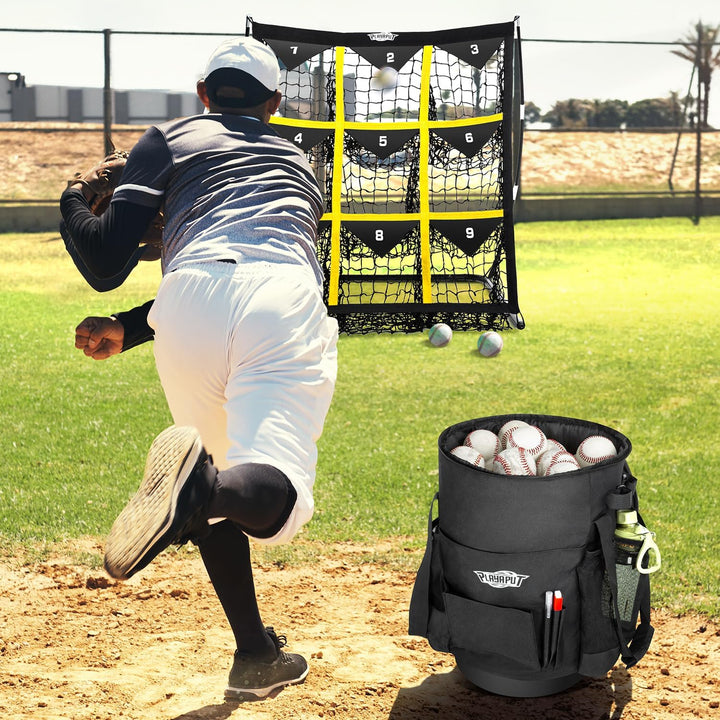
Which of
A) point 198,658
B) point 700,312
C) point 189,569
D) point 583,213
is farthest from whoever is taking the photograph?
point 583,213

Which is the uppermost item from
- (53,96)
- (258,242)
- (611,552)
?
(53,96)

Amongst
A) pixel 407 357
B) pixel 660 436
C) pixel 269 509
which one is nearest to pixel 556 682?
pixel 269 509

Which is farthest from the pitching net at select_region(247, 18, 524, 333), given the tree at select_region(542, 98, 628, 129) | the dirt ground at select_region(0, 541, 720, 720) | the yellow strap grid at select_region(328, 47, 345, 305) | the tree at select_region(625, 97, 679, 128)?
the tree at select_region(625, 97, 679, 128)

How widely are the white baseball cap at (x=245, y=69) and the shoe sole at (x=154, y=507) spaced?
134 cm

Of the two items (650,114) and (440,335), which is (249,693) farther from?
(650,114)

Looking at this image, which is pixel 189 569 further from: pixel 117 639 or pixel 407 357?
pixel 407 357

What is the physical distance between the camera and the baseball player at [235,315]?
287cm

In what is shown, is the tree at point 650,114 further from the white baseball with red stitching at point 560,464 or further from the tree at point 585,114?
the white baseball with red stitching at point 560,464

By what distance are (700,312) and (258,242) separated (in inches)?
371

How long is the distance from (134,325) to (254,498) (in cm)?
106

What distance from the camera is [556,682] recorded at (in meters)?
3.38

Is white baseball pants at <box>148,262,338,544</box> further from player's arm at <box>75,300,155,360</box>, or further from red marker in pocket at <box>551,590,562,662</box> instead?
red marker in pocket at <box>551,590,562,662</box>

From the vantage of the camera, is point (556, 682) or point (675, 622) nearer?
point (556, 682)

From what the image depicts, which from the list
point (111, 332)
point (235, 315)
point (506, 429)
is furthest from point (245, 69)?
point (506, 429)
